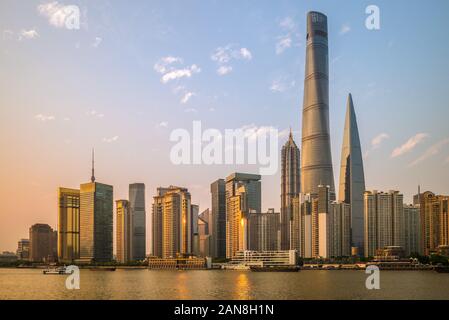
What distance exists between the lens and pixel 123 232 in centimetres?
10975

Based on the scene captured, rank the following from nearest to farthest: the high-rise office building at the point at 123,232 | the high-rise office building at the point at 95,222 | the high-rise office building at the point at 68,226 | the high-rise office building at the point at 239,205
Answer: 1. the high-rise office building at the point at 239,205
2. the high-rise office building at the point at 95,222
3. the high-rise office building at the point at 68,226
4. the high-rise office building at the point at 123,232

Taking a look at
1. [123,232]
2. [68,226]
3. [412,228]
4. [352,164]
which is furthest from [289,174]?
[68,226]

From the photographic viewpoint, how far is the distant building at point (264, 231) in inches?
4001

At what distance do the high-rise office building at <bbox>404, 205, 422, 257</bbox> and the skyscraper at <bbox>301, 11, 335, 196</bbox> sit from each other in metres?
27.6

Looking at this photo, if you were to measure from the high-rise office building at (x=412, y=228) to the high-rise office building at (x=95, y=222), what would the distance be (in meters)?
59.8

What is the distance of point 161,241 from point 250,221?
70.6 feet

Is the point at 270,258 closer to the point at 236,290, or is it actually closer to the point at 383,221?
the point at 383,221

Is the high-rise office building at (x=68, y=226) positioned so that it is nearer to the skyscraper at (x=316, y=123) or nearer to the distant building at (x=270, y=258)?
the distant building at (x=270, y=258)

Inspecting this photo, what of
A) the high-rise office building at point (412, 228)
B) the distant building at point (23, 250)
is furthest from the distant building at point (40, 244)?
the high-rise office building at point (412, 228)

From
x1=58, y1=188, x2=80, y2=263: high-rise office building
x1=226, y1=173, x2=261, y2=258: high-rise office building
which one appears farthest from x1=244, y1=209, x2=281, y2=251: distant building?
x1=58, y1=188, x2=80, y2=263: high-rise office building

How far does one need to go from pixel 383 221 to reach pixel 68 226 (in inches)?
2560

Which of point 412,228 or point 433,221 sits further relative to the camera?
point 412,228
